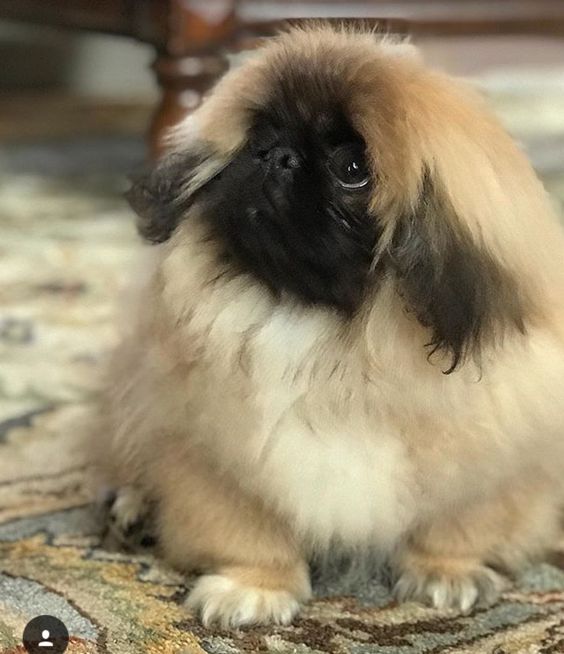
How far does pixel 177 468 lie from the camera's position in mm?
1044

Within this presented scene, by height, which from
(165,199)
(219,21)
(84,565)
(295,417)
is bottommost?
(84,565)

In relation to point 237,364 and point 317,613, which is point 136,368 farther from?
point 317,613

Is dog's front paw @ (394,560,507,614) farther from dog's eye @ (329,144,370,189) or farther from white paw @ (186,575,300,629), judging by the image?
dog's eye @ (329,144,370,189)

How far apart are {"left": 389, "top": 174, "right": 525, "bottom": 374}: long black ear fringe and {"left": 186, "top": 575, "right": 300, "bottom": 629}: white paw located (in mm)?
311

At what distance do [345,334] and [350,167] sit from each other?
0.15 meters

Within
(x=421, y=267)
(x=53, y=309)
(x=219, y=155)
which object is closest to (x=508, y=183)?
(x=421, y=267)

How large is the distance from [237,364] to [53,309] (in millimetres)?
910

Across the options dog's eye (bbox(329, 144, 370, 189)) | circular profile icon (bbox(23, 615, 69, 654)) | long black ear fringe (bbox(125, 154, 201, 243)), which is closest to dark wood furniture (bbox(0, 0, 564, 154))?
long black ear fringe (bbox(125, 154, 201, 243))

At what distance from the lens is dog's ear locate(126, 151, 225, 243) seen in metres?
1.00

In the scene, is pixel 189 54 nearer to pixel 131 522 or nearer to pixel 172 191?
pixel 172 191

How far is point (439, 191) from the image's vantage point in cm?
85

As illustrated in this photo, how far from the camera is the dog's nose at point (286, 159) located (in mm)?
915

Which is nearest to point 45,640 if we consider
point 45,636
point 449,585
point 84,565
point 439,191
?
point 45,636

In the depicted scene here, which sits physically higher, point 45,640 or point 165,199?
point 165,199
